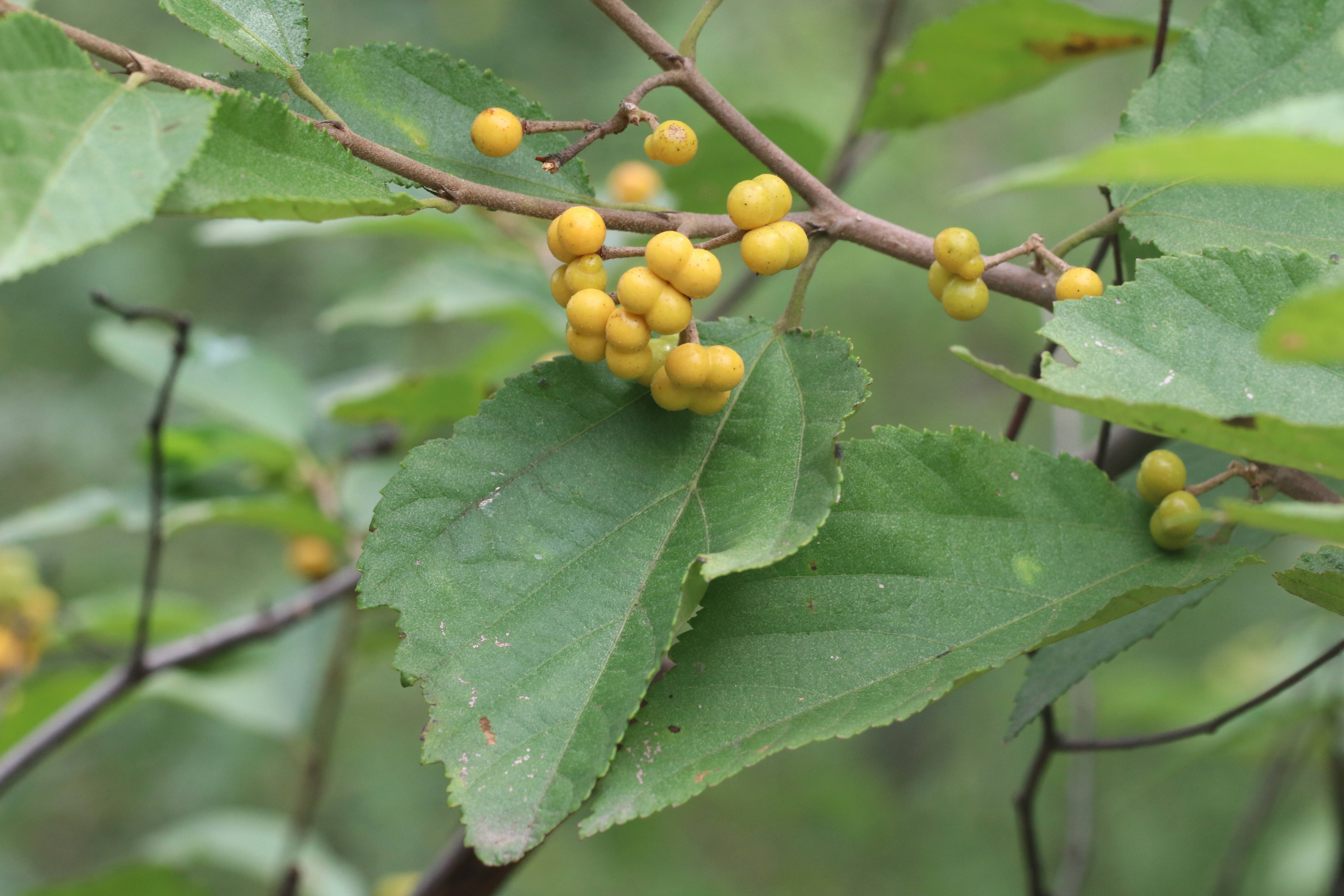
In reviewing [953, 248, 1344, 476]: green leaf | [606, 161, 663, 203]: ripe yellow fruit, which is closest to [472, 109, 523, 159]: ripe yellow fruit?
[953, 248, 1344, 476]: green leaf

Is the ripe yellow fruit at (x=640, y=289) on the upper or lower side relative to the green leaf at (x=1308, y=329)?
lower

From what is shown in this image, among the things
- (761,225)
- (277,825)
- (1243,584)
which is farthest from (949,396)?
(761,225)

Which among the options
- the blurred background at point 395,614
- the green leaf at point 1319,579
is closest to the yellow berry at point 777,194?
Result: the green leaf at point 1319,579

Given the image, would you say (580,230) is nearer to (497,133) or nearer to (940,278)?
(497,133)

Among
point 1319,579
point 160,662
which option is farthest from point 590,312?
point 160,662

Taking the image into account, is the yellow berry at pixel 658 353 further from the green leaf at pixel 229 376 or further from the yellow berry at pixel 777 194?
the green leaf at pixel 229 376

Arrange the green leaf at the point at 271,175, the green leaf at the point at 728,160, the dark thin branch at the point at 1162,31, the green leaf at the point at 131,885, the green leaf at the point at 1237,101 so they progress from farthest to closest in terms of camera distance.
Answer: the green leaf at the point at 131,885 < the green leaf at the point at 728,160 < the dark thin branch at the point at 1162,31 < the green leaf at the point at 1237,101 < the green leaf at the point at 271,175

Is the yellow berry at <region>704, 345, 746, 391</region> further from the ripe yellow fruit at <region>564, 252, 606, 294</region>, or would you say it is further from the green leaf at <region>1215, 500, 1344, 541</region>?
the green leaf at <region>1215, 500, 1344, 541</region>
